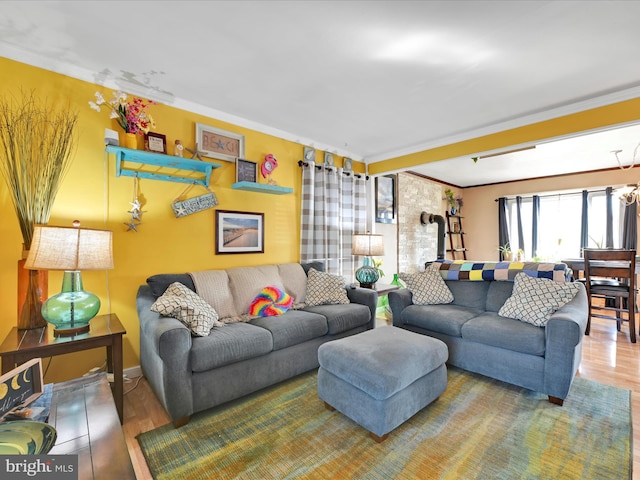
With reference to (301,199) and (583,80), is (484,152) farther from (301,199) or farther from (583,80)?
(301,199)

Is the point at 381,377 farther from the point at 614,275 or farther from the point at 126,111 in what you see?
the point at 614,275

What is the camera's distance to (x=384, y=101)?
9.03 ft

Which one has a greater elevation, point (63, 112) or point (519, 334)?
point (63, 112)

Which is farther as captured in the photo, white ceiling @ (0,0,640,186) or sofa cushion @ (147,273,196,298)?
Answer: sofa cushion @ (147,273,196,298)

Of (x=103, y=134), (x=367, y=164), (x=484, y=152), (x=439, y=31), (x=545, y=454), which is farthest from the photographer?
(x=367, y=164)

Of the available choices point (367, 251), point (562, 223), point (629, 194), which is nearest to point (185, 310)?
point (367, 251)

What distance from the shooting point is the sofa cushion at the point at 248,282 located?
2744 mm

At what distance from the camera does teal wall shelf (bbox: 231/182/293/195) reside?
9.69 feet

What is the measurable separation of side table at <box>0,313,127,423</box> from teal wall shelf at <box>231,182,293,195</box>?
1576mm

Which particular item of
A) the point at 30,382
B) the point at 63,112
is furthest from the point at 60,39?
the point at 30,382

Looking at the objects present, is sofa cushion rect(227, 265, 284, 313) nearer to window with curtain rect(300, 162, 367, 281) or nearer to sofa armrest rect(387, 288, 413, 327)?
window with curtain rect(300, 162, 367, 281)

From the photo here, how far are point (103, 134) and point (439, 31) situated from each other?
255cm

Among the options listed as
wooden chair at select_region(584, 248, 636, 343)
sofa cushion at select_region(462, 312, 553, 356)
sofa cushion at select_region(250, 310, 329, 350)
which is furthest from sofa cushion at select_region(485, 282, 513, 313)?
sofa cushion at select_region(250, 310, 329, 350)

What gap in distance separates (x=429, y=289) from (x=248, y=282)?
186 cm
